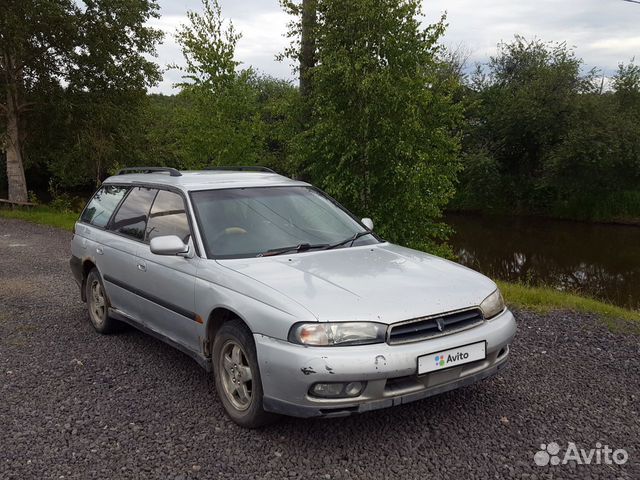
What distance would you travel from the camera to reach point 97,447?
3.49m

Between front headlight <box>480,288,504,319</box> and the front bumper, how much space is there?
31cm

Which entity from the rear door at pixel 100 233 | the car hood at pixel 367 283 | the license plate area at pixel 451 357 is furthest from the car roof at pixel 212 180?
the license plate area at pixel 451 357

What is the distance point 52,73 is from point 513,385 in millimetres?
20336

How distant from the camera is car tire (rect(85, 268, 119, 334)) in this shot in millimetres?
5602

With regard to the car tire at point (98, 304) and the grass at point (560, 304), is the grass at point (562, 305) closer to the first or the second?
the grass at point (560, 304)

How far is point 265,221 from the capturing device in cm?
445

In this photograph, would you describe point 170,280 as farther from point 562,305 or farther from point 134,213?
point 562,305

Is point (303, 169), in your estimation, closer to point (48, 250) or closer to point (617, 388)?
point (48, 250)

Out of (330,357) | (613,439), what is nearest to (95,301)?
(330,357)

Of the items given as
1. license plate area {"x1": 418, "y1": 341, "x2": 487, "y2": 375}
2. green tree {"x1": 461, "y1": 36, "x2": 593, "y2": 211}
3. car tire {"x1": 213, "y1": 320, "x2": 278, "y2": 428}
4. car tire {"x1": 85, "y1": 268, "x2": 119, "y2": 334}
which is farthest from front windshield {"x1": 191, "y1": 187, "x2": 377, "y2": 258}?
green tree {"x1": 461, "y1": 36, "x2": 593, "y2": 211}

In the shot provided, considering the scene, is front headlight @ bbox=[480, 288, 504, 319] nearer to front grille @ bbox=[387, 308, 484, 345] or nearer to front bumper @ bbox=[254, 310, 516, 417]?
front grille @ bbox=[387, 308, 484, 345]

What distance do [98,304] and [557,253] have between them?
20.1 metres
